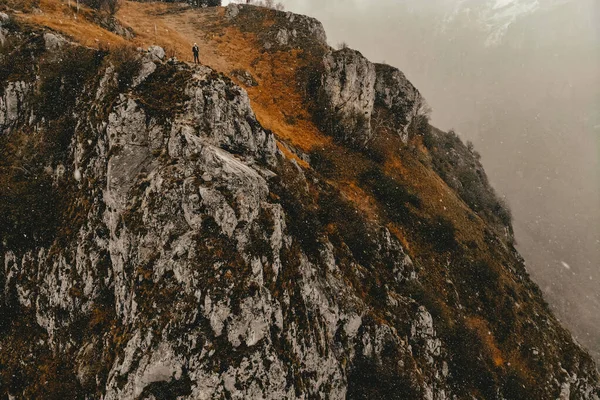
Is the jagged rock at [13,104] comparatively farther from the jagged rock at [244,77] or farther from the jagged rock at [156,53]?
the jagged rock at [244,77]

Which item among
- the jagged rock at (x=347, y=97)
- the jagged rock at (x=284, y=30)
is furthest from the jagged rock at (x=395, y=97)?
the jagged rock at (x=284, y=30)

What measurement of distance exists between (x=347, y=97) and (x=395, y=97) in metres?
14.1

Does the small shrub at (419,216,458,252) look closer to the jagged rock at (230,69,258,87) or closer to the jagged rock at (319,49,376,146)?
the jagged rock at (319,49,376,146)

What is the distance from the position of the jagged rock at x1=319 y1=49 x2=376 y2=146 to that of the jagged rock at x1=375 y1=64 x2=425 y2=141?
808cm

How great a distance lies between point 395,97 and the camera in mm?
55531

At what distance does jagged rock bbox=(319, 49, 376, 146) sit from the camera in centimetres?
4381

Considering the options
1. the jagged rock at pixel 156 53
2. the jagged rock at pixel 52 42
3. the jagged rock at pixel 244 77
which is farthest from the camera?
the jagged rock at pixel 244 77

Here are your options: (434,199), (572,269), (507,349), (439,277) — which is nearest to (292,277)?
(439,277)

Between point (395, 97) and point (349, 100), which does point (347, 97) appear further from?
point (395, 97)

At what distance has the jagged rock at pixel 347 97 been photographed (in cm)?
4381

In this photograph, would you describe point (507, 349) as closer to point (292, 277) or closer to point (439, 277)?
point (439, 277)

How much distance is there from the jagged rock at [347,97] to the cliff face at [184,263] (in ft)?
46.8

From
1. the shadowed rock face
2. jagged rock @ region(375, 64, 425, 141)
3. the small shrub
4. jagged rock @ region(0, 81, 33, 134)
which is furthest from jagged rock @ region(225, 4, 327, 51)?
jagged rock @ region(0, 81, 33, 134)

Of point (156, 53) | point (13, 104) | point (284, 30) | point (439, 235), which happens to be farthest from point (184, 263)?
point (284, 30)
